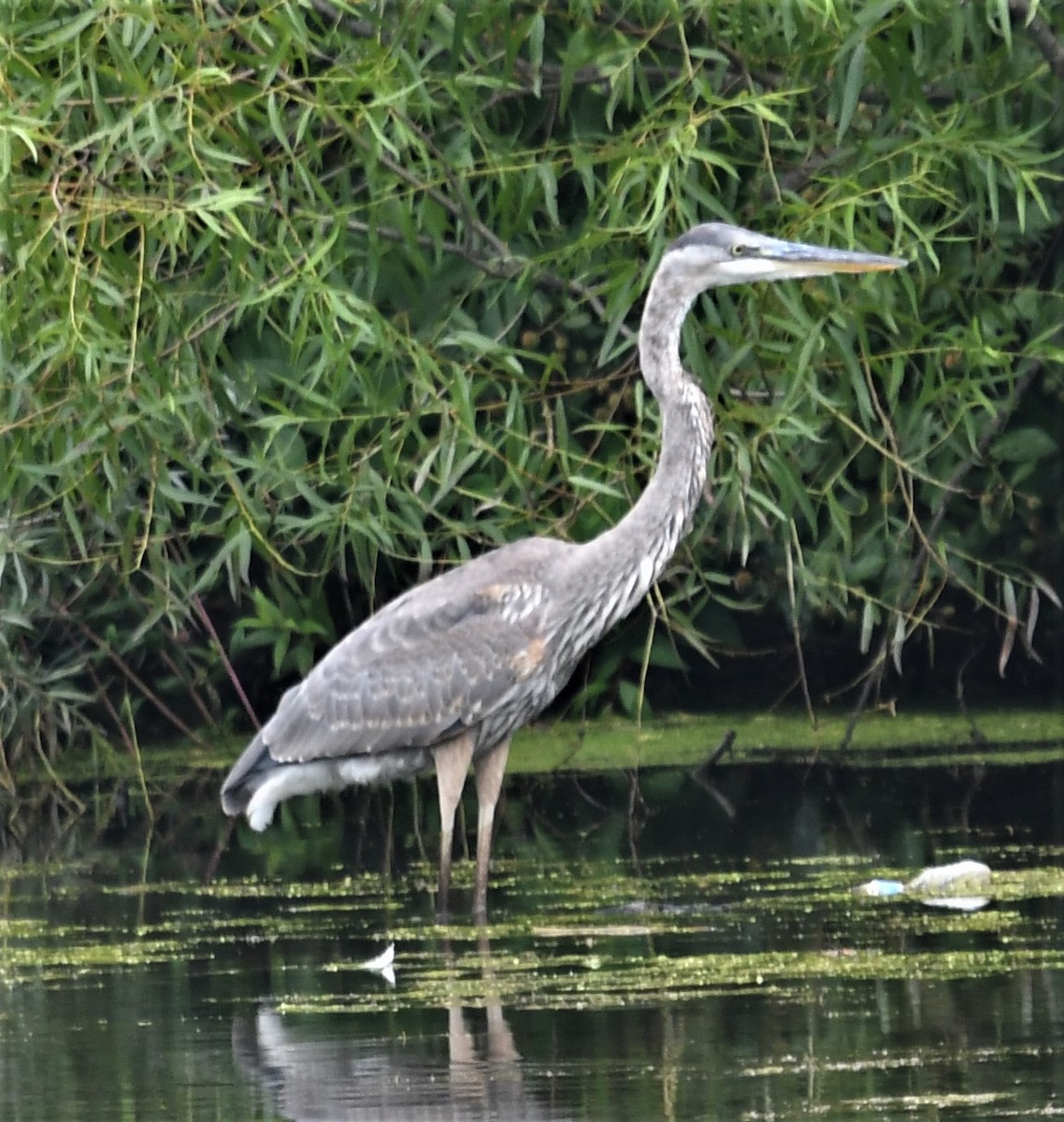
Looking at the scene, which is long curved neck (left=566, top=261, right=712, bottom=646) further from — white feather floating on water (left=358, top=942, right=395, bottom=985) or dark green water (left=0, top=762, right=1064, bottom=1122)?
white feather floating on water (left=358, top=942, right=395, bottom=985)

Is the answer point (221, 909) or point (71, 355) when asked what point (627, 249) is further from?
point (221, 909)

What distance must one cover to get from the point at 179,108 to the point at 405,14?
31.3 inches

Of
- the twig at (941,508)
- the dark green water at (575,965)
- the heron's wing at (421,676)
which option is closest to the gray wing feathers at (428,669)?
the heron's wing at (421,676)

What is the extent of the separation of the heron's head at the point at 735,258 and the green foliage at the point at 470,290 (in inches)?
9.5

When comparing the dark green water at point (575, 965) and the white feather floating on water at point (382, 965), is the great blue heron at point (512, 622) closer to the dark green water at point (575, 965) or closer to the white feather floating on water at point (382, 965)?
the dark green water at point (575, 965)

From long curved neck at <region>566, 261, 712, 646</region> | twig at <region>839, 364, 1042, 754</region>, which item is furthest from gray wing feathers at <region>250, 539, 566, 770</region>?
twig at <region>839, 364, 1042, 754</region>

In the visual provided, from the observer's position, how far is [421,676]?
7.21 metres

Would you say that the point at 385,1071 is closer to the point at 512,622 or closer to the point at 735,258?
the point at 512,622

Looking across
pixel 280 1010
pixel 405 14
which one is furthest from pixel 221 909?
pixel 405 14

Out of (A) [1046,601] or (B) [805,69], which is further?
(A) [1046,601]

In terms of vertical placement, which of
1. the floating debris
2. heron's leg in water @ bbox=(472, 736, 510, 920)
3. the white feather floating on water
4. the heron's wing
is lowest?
the white feather floating on water

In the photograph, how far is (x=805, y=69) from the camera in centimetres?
816

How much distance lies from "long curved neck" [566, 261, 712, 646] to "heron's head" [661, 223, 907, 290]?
47mm

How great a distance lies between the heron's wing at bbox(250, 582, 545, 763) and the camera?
7.16 meters
